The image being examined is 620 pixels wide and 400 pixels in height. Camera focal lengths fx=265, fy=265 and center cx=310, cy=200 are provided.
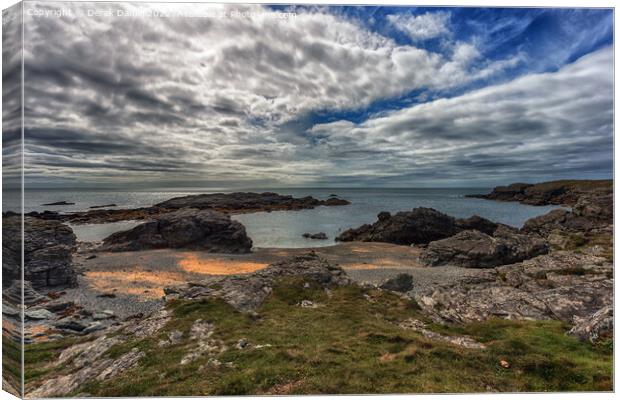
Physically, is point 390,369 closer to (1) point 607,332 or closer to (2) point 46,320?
(1) point 607,332

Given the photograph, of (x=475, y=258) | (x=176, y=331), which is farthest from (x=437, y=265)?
(x=176, y=331)

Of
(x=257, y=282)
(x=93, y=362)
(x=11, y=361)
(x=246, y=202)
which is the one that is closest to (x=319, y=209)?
(x=246, y=202)

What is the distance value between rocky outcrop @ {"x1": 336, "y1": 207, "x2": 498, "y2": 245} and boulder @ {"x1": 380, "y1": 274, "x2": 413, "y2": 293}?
6.10 metres

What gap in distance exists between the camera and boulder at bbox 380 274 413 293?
17.7 m

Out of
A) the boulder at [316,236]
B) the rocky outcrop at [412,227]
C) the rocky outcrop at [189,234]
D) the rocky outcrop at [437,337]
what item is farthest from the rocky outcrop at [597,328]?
the rocky outcrop at [189,234]

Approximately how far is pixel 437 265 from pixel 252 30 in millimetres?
21227

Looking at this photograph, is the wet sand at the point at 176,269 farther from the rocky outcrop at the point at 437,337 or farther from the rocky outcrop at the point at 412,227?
the rocky outcrop at the point at 437,337

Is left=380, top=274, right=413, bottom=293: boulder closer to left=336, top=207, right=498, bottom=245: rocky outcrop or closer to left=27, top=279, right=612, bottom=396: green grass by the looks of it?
left=27, top=279, right=612, bottom=396: green grass

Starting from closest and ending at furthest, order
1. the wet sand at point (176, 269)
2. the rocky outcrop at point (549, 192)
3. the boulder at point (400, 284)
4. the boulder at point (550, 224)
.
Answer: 1. the wet sand at point (176, 269)
2. the rocky outcrop at point (549, 192)
3. the boulder at point (400, 284)
4. the boulder at point (550, 224)

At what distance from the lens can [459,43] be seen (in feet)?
44.8

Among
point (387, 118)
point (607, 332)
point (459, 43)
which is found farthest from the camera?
point (387, 118)

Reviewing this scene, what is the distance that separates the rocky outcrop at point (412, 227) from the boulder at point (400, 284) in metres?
6.10

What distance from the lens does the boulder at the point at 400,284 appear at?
696 inches

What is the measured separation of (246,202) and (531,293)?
19246 millimetres
